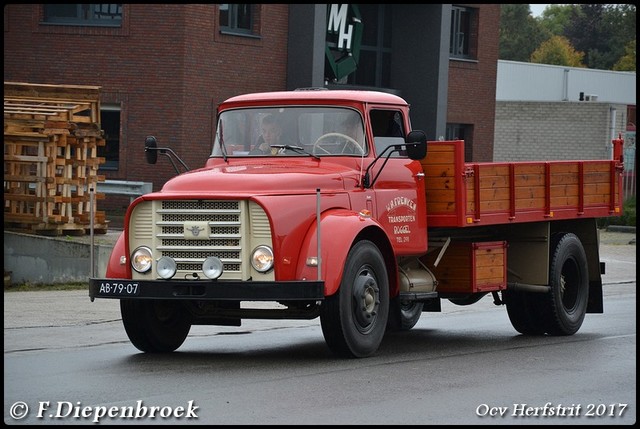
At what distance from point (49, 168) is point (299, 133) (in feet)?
32.3

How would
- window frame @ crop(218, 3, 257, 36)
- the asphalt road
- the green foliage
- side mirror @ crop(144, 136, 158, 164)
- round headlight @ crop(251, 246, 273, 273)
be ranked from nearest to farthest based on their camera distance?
1. the asphalt road
2. round headlight @ crop(251, 246, 273, 273)
3. side mirror @ crop(144, 136, 158, 164)
4. window frame @ crop(218, 3, 257, 36)
5. the green foliage

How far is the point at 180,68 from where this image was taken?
102ft

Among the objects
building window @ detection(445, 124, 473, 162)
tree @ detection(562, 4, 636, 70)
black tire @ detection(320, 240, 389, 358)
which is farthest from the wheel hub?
tree @ detection(562, 4, 636, 70)

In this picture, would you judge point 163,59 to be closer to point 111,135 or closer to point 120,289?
point 111,135

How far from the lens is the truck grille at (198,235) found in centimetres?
1177

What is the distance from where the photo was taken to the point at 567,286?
15.5 m

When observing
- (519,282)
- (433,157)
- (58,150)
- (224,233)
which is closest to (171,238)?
(224,233)

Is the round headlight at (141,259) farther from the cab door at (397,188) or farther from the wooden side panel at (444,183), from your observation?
the wooden side panel at (444,183)

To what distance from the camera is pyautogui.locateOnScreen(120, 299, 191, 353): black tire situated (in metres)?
12.6

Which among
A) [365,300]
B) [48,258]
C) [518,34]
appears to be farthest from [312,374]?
[518,34]

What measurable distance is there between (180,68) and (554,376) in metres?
20.8

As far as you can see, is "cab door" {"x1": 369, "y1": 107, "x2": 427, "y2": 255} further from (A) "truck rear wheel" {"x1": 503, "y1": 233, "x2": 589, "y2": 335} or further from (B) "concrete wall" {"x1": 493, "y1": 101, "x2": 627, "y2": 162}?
(B) "concrete wall" {"x1": 493, "y1": 101, "x2": 627, "y2": 162}

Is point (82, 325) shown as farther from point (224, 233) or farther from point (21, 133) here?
point (21, 133)

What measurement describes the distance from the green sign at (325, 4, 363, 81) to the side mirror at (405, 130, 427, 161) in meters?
22.4
